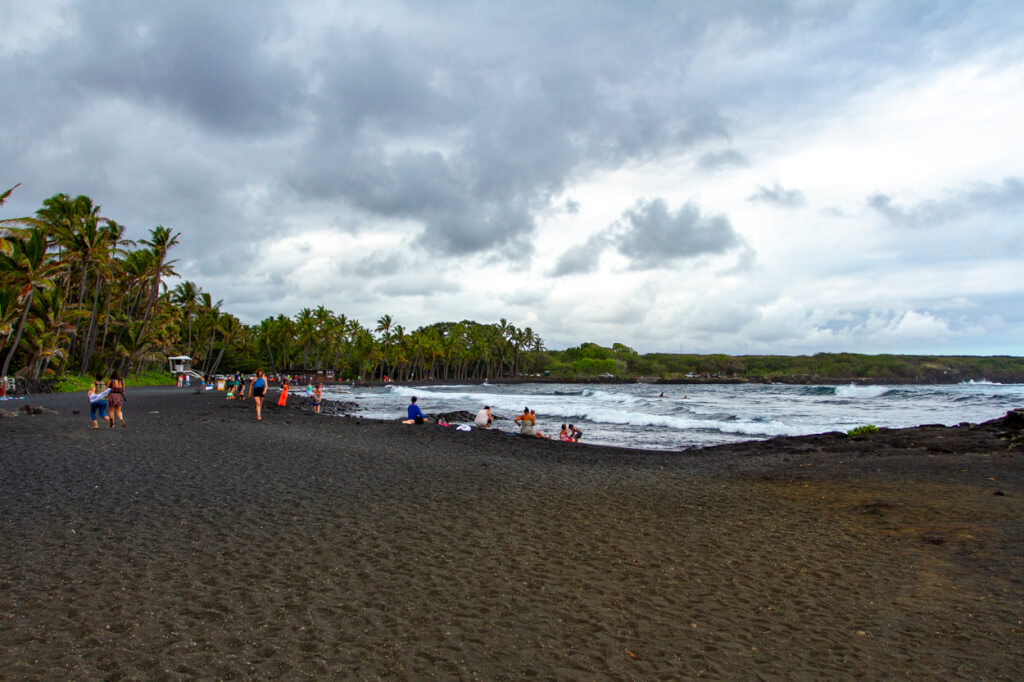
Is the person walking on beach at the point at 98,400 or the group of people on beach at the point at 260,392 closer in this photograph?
the person walking on beach at the point at 98,400

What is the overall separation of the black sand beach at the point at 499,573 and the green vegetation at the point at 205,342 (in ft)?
82.7

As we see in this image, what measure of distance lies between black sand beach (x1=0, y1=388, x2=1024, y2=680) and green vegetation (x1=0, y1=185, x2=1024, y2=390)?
82.7 ft

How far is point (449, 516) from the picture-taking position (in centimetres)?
685

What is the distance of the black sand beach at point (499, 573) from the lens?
11.5 feet

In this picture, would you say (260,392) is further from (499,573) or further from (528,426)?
(499,573)

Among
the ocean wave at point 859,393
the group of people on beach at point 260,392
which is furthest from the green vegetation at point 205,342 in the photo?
the ocean wave at point 859,393

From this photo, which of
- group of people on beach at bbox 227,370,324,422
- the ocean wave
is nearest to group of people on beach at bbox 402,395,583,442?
group of people on beach at bbox 227,370,324,422

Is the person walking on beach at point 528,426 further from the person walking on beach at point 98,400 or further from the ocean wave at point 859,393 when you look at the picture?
the ocean wave at point 859,393

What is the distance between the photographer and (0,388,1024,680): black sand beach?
11.5ft

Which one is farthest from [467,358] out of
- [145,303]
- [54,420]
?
[54,420]

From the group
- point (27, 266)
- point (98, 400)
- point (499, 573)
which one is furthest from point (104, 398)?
point (27, 266)

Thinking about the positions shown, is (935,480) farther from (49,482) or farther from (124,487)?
(49,482)

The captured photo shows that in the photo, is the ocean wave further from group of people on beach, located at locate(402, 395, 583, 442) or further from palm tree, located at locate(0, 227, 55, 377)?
palm tree, located at locate(0, 227, 55, 377)

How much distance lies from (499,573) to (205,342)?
84.7 m
